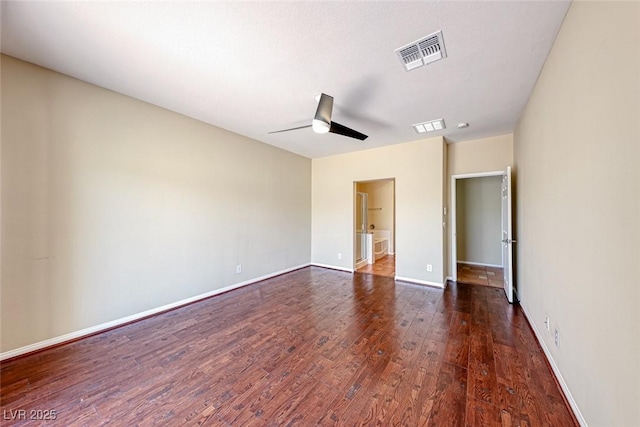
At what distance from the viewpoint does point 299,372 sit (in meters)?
1.93

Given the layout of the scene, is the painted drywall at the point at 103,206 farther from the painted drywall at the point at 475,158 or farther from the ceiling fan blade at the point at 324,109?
the painted drywall at the point at 475,158

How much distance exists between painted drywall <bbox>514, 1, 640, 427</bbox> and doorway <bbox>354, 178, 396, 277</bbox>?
4.05 metres

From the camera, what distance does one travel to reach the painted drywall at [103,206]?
2111 millimetres

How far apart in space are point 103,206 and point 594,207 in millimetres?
4144

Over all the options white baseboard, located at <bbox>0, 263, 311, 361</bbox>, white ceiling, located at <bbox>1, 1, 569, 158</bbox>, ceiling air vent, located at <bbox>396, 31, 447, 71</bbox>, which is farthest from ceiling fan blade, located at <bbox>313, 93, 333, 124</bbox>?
white baseboard, located at <bbox>0, 263, 311, 361</bbox>

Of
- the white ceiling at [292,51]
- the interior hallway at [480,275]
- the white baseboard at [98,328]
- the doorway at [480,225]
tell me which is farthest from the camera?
the doorway at [480,225]

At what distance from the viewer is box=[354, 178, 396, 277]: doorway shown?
6113 millimetres

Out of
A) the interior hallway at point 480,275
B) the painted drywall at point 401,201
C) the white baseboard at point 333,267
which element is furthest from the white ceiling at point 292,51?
the white baseboard at point 333,267

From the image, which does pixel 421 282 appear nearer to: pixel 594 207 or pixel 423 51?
pixel 594 207

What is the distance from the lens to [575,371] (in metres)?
1.50

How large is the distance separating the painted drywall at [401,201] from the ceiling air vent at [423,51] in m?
2.33

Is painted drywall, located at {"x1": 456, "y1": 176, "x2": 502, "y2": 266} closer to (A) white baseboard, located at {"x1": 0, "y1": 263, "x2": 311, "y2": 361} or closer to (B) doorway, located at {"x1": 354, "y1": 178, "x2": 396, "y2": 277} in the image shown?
(B) doorway, located at {"x1": 354, "y1": 178, "x2": 396, "y2": 277}

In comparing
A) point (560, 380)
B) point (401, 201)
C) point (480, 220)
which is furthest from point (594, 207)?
point (480, 220)

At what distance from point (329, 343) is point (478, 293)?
9.39 ft
